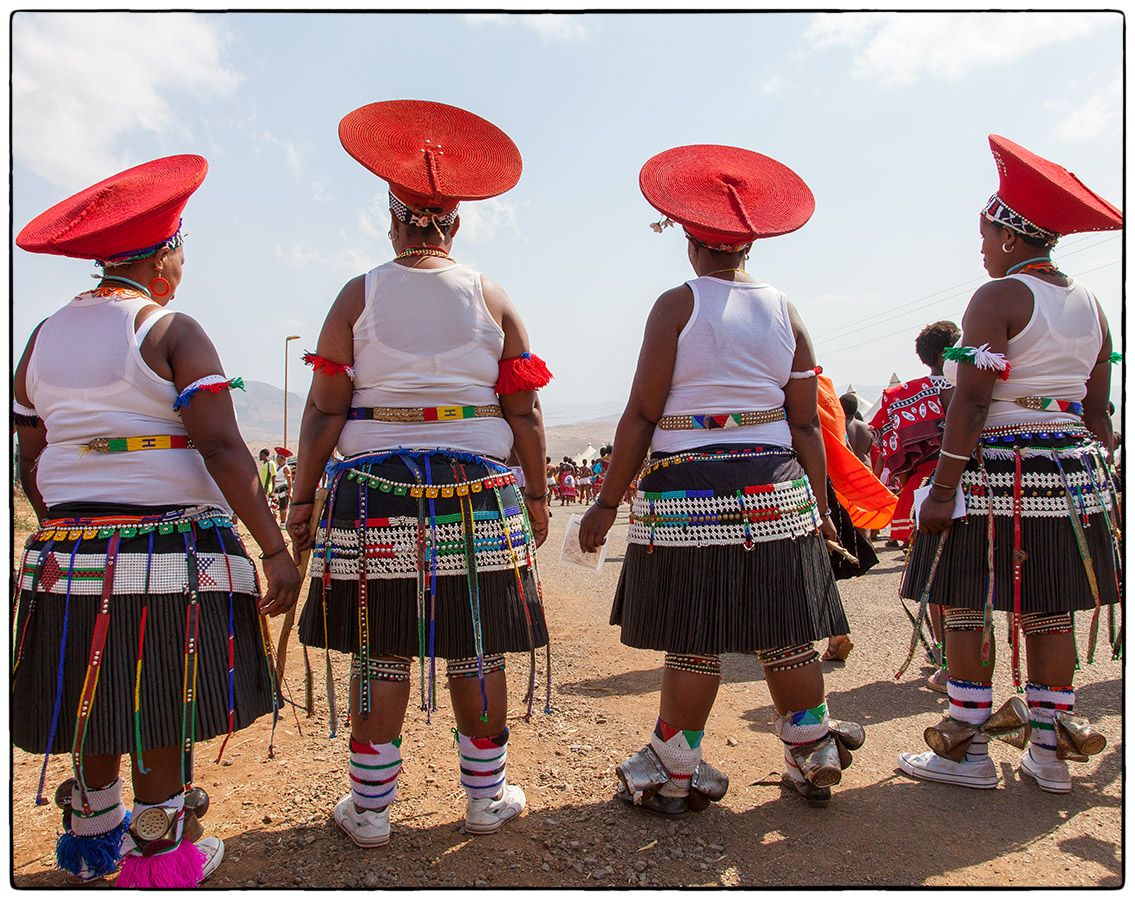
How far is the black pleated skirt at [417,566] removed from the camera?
2.87 m

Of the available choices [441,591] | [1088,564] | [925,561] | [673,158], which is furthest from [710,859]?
[673,158]

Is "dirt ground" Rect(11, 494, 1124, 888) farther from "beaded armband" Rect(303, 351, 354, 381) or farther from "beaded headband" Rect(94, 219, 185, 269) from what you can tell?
"beaded headband" Rect(94, 219, 185, 269)

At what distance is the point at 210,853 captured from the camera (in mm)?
2715

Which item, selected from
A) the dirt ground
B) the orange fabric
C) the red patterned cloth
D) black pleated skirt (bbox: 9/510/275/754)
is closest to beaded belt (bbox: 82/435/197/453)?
black pleated skirt (bbox: 9/510/275/754)

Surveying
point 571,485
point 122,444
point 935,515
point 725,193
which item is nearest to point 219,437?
point 122,444

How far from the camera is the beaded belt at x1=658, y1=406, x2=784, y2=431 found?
10.1 ft

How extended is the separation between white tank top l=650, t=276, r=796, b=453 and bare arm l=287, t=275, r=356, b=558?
1100 mm

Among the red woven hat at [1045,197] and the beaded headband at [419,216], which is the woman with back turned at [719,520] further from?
the red woven hat at [1045,197]

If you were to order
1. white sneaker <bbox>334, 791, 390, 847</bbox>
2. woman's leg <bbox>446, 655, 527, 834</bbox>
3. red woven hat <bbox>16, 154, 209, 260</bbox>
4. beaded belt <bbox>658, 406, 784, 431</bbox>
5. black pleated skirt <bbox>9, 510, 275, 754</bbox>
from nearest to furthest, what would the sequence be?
black pleated skirt <bbox>9, 510, 275, 754</bbox>, red woven hat <bbox>16, 154, 209, 260</bbox>, white sneaker <bbox>334, 791, 390, 847</bbox>, woman's leg <bbox>446, 655, 527, 834</bbox>, beaded belt <bbox>658, 406, 784, 431</bbox>

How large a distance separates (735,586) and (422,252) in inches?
61.3

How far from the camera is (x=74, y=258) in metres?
2.65

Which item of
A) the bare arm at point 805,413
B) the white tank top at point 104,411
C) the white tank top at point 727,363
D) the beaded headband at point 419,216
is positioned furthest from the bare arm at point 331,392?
the bare arm at point 805,413

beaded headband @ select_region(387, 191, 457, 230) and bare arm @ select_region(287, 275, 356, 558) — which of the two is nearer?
bare arm @ select_region(287, 275, 356, 558)

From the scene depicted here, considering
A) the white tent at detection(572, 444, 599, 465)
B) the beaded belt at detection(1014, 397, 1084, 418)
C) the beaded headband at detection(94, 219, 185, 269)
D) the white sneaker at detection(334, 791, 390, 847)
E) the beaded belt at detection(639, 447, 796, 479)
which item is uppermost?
the white tent at detection(572, 444, 599, 465)
